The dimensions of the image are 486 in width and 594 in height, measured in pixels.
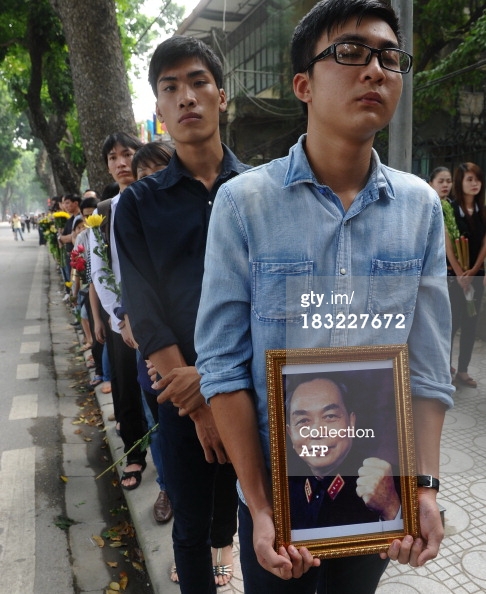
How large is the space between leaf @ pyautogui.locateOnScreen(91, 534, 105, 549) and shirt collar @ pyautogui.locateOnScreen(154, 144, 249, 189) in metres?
1.97

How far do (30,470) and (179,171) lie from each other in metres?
2.59

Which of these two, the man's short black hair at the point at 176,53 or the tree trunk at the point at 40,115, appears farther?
the tree trunk at the point at 40,115

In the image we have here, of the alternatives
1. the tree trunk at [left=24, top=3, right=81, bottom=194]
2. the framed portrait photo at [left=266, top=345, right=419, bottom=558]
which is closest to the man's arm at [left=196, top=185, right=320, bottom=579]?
the framed portrait photo at [left=266, top=345, right=419, bottom=558]

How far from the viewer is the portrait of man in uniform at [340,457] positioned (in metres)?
1.00

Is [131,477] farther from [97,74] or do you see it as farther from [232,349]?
[97,74]

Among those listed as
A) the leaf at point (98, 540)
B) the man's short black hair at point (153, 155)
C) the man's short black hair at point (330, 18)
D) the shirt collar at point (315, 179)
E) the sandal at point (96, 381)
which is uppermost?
the man's short black hair at point (330, 18)

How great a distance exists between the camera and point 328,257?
43.4 inches

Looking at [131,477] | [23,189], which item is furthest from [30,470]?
[23,189]

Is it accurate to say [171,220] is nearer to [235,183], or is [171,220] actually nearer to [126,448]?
[235,183]

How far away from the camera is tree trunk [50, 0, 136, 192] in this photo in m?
4.96

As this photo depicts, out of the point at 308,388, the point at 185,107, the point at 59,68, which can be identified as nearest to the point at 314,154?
the point at 308,388

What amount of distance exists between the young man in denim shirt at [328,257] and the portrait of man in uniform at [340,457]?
0.09 meters

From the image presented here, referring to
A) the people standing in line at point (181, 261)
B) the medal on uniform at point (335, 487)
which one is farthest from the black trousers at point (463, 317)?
the medal on uniform at point (335, 487)

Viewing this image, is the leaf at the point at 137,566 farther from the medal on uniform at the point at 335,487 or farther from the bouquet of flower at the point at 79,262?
the bouquet of flower at the point at 79,262
